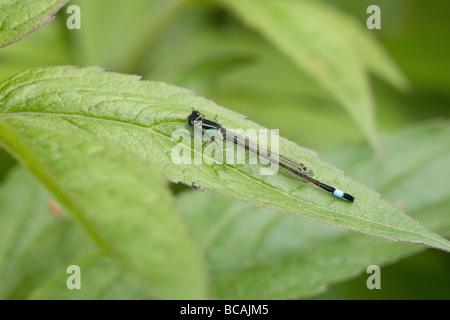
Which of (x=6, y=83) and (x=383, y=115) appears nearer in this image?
(x=6, y=83)

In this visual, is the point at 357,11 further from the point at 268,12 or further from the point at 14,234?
the point at 14,234

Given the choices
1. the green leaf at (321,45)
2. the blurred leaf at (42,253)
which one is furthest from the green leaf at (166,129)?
the green leaf at (321,45)

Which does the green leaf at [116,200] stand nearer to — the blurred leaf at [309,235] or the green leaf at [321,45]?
the blurred leaf at [309,235]

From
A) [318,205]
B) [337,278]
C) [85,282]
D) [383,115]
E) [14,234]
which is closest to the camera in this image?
[318,205]

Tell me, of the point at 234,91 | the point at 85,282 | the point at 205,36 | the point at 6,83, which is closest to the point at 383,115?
the point at 234,91

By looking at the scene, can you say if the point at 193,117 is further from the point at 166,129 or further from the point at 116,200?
the point at 116,200

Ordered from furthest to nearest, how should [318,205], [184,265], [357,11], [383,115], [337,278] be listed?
[357,11]
[383,115]
[337,278]
[318,205]
[184,265]

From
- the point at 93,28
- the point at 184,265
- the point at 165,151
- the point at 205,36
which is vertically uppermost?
the point at 205,36

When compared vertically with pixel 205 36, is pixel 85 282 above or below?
below
